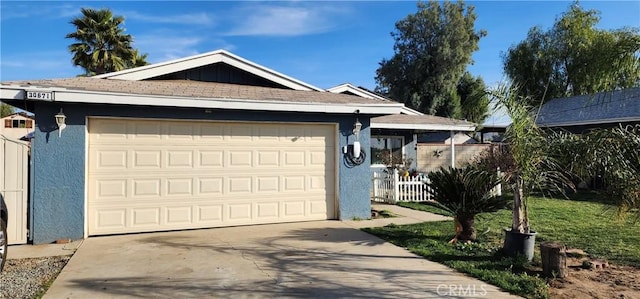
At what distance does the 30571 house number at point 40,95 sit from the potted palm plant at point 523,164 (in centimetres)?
683

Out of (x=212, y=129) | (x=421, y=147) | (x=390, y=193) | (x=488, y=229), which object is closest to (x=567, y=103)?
(x=421, y=147)

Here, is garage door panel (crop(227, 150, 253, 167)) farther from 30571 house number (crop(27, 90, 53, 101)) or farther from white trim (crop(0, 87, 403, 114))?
30571 house number (crop(27, 90, 53, 101))

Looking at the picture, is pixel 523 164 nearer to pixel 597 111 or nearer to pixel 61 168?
pixel 61 168

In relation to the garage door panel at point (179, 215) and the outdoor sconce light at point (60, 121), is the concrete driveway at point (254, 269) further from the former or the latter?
the outdoor sconce light at point (60, 121)

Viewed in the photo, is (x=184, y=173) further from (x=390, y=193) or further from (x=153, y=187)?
(x=390, y=193)

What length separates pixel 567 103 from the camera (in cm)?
2053

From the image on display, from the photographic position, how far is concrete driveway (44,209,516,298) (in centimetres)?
466

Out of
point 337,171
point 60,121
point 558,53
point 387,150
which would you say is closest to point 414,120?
point 387,150

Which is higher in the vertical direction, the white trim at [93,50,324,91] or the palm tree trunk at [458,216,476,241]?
the white trim at [93,50,324,91]

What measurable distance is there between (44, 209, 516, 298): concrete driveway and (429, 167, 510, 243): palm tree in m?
1.23

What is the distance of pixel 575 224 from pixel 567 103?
1384 cm

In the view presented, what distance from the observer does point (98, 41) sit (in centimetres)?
2316

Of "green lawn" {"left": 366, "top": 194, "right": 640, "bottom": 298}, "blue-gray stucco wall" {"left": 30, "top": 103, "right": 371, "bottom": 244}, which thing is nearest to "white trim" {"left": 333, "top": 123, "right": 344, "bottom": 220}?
"green lawn" {"left": 366, "top": 194, "right": 640, "bottom": 298}

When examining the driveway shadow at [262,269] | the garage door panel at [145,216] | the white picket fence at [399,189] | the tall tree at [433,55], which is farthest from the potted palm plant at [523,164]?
the tall tree at [433,55]
